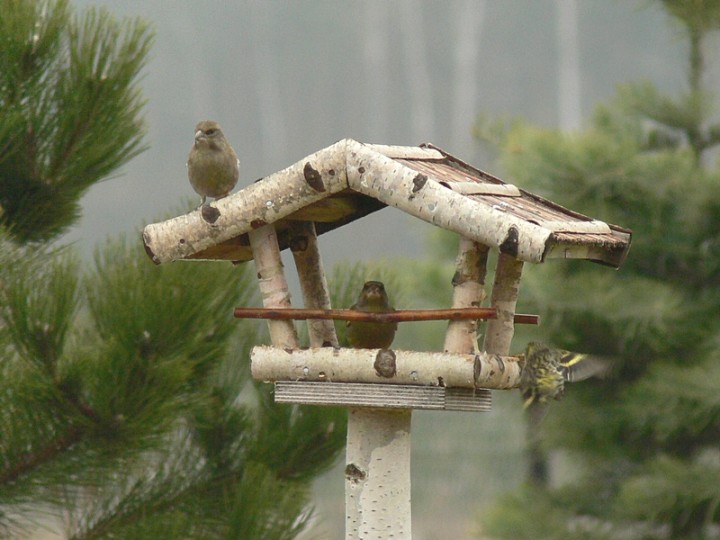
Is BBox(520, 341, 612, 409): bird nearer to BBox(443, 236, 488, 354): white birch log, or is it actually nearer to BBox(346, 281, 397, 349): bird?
BBox(443, 236, 488, 354): white birch log

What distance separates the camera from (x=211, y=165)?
2.64m

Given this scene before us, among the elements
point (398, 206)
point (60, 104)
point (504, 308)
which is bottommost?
point (504, 308)

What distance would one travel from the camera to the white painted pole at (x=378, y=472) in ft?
7.87

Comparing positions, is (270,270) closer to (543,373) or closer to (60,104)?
(543,373)

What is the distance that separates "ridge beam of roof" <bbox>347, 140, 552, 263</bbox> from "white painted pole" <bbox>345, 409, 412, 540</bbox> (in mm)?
432

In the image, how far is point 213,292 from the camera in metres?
2.95

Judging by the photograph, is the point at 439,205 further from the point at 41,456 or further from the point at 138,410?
the point at 41,456

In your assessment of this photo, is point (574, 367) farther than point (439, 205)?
Yes

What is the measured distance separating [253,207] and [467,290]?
1.54 feet

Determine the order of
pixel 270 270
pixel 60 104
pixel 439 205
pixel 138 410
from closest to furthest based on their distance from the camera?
pixel 439 205, pixel 270 270, pixel 138 410, pixel 60 104

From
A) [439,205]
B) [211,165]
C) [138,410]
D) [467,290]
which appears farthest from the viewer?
[138,410]

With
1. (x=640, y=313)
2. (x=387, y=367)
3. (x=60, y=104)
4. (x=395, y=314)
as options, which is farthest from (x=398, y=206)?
(x=640, y=313)

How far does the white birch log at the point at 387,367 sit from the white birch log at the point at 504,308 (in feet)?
0.36

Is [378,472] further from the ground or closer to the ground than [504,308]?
closer to the ground
